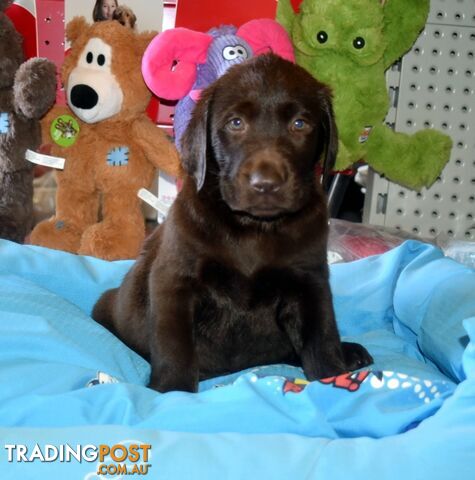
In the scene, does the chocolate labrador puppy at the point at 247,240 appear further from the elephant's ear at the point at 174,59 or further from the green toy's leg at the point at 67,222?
the green toy's leg at the point at 67,222

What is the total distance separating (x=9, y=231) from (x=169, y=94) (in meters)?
0.83

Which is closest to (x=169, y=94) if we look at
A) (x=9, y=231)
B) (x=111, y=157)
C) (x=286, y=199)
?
(x=111, y=157)

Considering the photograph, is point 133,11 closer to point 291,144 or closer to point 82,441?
point 291,144

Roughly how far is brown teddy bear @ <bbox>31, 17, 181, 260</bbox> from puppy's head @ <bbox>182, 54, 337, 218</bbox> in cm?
96

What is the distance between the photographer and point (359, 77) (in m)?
2.58

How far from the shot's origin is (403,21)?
2.56 m

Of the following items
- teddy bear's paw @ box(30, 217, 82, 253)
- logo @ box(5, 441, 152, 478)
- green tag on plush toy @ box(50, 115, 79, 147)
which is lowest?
teddy bear's paw @ box(30, 217, 82, 253)

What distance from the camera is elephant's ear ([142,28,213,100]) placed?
2.46 meters

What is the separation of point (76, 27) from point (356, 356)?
1620mm

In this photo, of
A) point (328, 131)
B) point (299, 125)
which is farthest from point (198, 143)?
point (328, 131)

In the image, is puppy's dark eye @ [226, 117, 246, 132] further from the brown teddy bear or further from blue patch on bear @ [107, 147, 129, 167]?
blue patch on bear @ [107, 147, 129, 167]

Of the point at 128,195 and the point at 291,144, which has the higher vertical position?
the point at 291,144

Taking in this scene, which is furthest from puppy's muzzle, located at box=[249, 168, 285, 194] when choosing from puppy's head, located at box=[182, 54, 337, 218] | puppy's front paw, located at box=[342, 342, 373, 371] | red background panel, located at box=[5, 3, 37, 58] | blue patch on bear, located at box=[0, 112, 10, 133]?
red background panel, located at box=[5, 3, 37, 58]

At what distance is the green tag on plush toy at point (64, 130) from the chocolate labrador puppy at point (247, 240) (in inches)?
42.8
